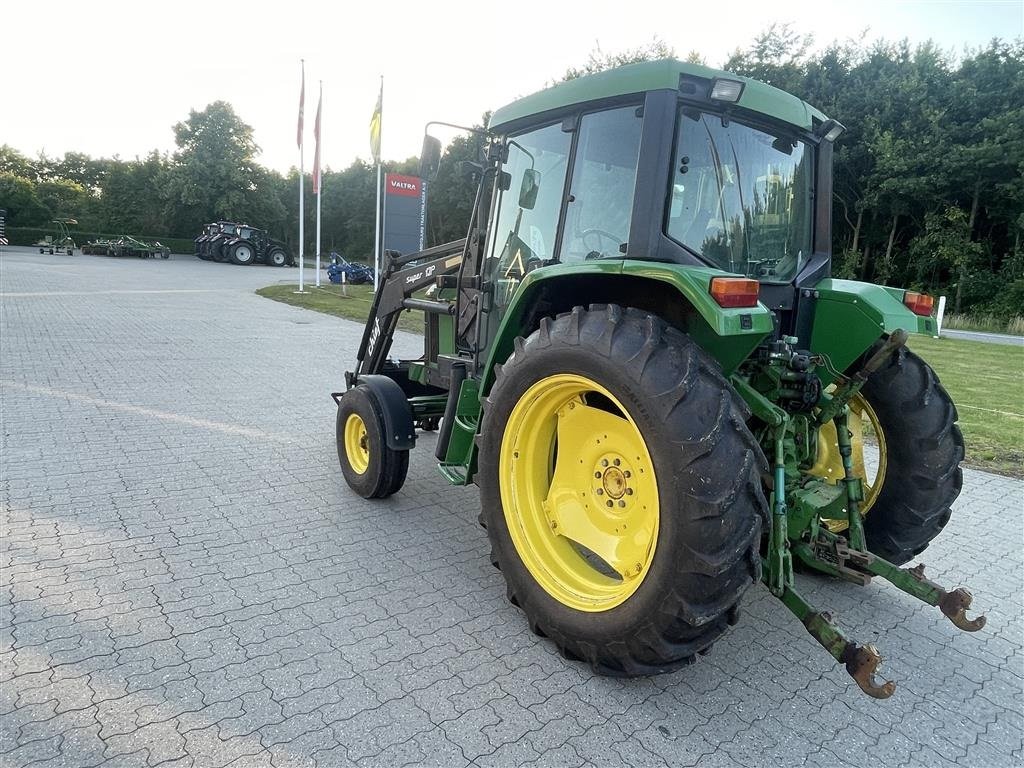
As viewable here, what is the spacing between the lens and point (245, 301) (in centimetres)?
1780

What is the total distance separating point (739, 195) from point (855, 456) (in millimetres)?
1662

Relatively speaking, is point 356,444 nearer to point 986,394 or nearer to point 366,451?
point 366,451

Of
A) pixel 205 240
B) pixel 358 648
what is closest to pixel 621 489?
pixel 358 648

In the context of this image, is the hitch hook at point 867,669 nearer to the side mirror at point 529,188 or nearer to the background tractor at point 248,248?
the side mirror at point 529,188

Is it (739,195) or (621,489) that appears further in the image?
(739,195)

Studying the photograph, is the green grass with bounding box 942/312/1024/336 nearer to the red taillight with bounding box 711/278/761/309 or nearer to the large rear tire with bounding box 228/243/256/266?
the red taillight with bounding box 711/278/761/309

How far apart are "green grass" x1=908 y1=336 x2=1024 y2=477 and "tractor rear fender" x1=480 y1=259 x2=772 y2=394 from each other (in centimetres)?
467

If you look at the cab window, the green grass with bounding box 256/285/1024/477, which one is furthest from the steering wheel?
the green grass with bounding box 256/285/1024/477

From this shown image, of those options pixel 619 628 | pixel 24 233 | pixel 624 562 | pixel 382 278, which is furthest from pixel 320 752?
pixel 24 233

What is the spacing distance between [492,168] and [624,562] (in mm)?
2298

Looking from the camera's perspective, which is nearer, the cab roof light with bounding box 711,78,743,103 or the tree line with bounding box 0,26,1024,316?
the cab roof light with bounding box 711,78,743,103

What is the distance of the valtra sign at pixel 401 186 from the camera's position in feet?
53.8

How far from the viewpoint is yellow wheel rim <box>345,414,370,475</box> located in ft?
14.6

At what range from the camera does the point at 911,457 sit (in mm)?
3168
